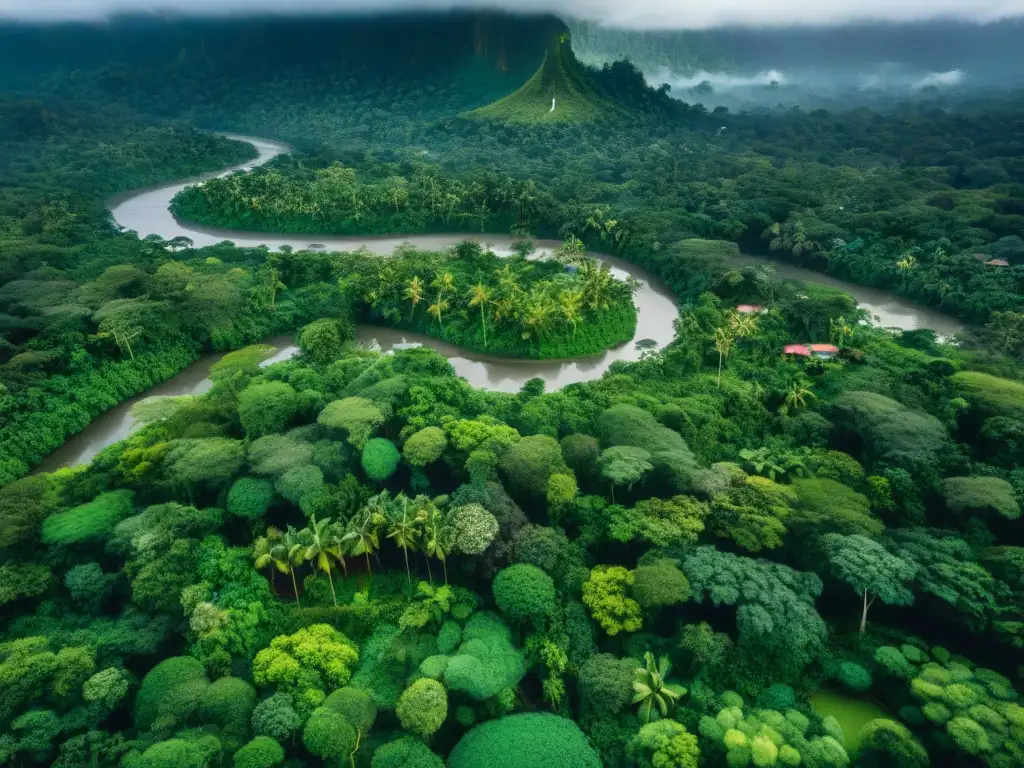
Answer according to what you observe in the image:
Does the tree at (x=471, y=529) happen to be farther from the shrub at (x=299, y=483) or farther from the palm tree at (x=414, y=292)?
the palm tree at (x=414, y=292)

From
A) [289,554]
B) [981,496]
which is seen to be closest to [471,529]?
[289,554]

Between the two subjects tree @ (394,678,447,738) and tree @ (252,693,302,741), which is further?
tree @ (394,678,447,738)

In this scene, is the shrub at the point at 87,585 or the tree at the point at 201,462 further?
the tree at the point at 201,462

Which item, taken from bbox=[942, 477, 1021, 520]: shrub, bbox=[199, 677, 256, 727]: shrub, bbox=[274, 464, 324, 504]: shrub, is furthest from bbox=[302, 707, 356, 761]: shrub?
bbox=[942, 477, 1021, 520]: shrub

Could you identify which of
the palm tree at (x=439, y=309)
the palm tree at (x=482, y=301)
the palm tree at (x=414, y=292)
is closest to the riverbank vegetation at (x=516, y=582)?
the palm tree at (x=482, y=301)

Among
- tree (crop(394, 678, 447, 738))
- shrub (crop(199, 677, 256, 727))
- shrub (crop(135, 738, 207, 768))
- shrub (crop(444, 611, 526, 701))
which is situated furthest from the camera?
shrub (crop(444, 611, 526, 701))

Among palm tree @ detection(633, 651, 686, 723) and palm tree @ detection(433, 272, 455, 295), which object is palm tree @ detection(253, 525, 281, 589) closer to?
palm tree @ detection(633, 651, 686, 723)
